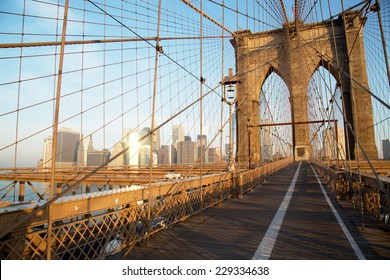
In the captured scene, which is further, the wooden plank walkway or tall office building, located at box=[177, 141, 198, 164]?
tall office building, located at box=[177, 141, 198, 164]

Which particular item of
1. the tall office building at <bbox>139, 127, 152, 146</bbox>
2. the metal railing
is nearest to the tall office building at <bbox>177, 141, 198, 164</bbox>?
the tall office building at <bbox>139, 127, 152, 146</bbox>

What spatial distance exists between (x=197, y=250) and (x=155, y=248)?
2.22ft

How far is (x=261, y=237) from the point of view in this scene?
4.50 m

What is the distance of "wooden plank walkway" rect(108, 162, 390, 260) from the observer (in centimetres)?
371

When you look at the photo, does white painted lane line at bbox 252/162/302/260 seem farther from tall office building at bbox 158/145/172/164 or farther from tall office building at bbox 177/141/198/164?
tall office building at bbox 177/141/198/164

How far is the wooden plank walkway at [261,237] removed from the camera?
371cm

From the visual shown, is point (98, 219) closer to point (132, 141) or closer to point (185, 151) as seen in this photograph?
point (132, 141)

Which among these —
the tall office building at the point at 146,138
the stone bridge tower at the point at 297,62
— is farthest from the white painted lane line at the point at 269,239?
the stone bridge tower at the point at 297,62

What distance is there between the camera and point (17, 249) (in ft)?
8.64

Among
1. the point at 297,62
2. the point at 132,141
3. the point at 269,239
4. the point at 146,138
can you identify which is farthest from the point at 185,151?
the point at 297,62

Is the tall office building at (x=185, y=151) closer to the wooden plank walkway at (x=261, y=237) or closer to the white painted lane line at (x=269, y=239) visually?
the wooden plank walkway at (x=261, y=237)

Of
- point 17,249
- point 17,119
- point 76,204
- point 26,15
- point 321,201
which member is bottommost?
point 321,201

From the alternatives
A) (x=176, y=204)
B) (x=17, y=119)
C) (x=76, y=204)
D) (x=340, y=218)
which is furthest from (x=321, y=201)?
(x=17, y=119)
